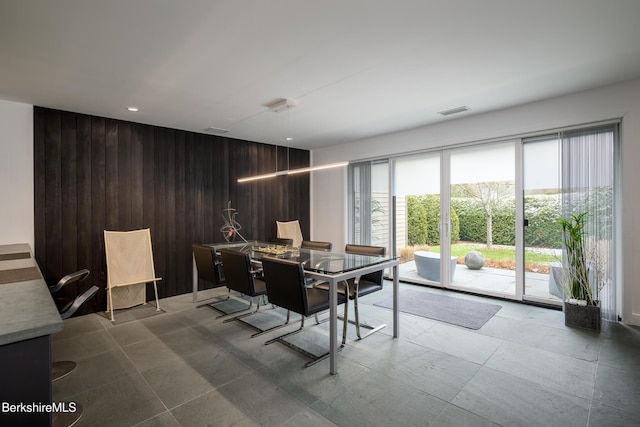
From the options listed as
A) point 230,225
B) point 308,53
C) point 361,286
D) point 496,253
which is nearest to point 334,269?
point 361,286

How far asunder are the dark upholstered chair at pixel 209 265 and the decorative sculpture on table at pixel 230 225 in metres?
1.24

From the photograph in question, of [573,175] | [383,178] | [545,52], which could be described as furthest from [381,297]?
[545,52]

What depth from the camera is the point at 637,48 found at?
2535 millimetres

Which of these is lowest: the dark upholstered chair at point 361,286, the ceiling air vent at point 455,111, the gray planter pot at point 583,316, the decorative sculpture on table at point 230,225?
the gray planter pot at point 583,316

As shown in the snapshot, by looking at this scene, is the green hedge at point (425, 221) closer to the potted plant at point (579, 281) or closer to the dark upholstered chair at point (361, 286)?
the potted plant at point (579, 281)

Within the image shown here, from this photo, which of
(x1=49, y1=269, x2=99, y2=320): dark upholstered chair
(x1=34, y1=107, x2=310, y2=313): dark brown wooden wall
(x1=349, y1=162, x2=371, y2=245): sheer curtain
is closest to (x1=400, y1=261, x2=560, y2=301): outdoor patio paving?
(x1=349, y1=162, x2=371, y2=245): sheer curtain

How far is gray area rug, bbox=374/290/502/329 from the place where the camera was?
11.5 ft

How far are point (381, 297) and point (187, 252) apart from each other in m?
3.03

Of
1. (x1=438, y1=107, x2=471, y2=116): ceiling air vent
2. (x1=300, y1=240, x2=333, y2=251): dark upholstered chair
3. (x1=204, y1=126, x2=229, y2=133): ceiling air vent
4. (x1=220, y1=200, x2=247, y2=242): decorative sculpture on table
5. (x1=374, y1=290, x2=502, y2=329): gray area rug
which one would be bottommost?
(x1=374, y1=290, x2=502, y2=329): gray area rug

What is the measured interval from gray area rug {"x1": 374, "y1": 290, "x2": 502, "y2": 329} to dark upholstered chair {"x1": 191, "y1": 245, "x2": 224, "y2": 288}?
6.80 feet

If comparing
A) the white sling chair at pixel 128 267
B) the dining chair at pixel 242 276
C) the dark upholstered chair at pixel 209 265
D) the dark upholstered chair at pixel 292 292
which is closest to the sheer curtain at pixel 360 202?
the dining chair at pixel 242 276

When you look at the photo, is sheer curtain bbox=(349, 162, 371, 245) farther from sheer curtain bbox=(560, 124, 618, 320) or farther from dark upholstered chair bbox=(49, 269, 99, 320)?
dark upholstered chair bbox=(49, 269, 99, 320)

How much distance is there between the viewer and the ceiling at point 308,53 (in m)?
2.01

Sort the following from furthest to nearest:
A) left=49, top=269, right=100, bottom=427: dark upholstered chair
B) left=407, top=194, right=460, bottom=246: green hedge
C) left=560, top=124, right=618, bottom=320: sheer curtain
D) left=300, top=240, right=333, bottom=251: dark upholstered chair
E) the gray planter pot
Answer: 1. left=407, top=194, right=460, bottom=246: green hedge
2. left=300, top=240, right=333, bottom=251: dark upholstered chair
3. left=560, top=124, right=618, bottom=320: sheer curtain
4. the gray planter pot
5. left=49, top=269, right=100, bottom=427: dark upholstered chair
